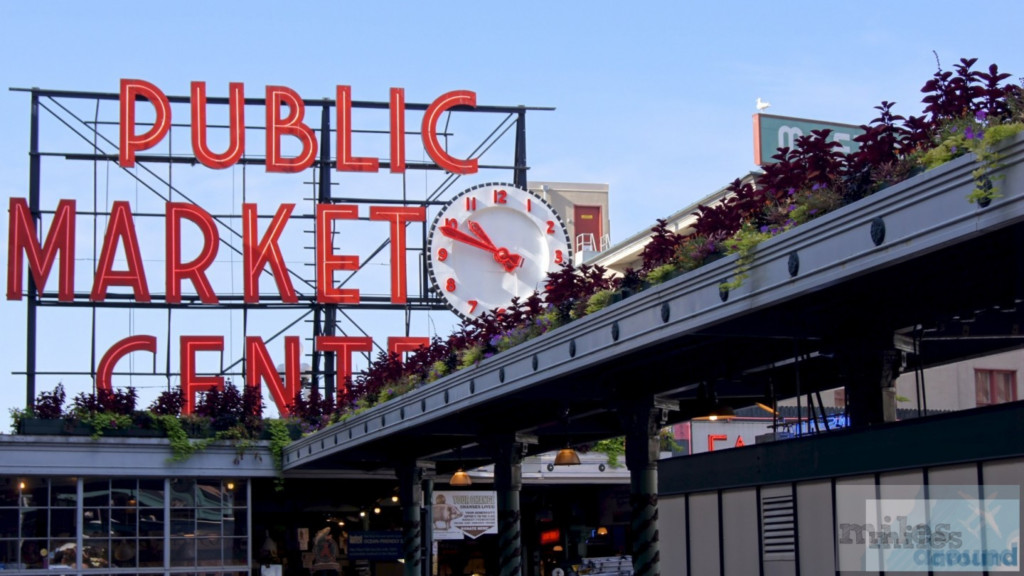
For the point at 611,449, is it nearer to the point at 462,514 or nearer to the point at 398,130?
the point at 462,514

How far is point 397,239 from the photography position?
4984cm

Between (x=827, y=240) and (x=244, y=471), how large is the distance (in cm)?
2695

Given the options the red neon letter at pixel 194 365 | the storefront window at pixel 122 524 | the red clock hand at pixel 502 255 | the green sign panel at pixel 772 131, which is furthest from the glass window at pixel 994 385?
the storefront window at pixel 122 524

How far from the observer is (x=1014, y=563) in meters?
14.5

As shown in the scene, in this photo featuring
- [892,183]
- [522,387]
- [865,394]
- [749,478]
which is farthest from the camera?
[522,387]

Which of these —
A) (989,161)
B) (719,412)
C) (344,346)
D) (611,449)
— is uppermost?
(344,346)

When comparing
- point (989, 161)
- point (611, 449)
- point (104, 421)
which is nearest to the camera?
point (989, 161)

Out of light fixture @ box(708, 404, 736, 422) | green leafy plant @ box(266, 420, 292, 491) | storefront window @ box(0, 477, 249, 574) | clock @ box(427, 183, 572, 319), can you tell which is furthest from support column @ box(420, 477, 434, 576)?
light fixture @ box(708, 404, 736, 422)

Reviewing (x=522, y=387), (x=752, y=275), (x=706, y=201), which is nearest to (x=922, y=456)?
(x=752, y=275)

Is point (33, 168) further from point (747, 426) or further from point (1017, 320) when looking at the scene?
point (1017, 320)

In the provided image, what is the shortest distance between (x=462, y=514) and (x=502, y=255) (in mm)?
13943

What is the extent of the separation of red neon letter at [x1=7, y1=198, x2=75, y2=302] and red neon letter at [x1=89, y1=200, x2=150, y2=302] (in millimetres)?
891

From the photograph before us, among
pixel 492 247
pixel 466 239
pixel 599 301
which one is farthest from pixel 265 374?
pixel 599 301

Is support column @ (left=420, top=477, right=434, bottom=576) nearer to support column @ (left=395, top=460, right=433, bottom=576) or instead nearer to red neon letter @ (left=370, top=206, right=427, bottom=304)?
support column @ (left=395, top=460, right=433, bottom=576)
